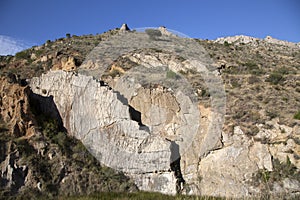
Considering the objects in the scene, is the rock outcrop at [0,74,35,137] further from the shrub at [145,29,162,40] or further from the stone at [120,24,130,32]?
the stone at [120,24,130,32]

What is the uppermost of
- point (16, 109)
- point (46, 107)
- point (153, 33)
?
point (153, 33)

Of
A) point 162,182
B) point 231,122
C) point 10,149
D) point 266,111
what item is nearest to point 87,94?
point 10,149

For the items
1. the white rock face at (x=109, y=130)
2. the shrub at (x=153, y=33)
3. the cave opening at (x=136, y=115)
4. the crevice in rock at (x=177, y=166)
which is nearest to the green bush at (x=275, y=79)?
the crevice in rock at (x=177, y=166)

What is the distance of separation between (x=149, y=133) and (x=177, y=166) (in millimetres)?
2268

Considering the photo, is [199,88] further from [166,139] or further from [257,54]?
[257,54]

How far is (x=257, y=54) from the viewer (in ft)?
98.7

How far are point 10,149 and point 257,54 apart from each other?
24.1 m

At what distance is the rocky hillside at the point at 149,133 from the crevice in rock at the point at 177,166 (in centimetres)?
6

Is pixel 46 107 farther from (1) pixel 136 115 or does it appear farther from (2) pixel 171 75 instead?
(2) pixel 171 75

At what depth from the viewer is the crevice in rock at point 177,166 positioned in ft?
49.5

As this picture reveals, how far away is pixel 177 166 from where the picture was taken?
640 inches

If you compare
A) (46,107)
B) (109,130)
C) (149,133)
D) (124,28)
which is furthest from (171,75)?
(124,28)

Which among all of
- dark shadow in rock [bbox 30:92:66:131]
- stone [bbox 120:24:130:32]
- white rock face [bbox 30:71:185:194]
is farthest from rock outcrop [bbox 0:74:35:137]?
stone [bbox 120:24:130:32]

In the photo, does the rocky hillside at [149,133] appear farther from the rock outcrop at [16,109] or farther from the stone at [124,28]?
the stone at [124,28]
